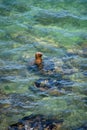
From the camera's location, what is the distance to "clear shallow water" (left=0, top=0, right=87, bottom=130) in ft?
19.3

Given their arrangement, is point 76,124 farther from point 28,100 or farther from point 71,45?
point 71,45

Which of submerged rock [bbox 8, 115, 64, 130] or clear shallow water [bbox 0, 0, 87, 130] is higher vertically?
clear shallow water [bbox 0, 0, 87, 130]

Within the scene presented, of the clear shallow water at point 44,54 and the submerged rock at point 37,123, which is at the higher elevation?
the clear shallow water at point 44,54

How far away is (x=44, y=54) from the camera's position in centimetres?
809

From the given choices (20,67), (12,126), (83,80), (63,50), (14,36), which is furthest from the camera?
(14,36)

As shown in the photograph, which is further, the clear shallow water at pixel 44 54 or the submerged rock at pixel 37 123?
the clear shallow water at pixel 44 54

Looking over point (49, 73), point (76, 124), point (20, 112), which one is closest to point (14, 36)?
point (49, 73)

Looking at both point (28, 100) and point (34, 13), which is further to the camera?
point (34, 13)

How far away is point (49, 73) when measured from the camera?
23.5ft

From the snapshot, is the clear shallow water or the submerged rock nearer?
the submerged rock

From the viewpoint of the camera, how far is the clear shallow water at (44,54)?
5.88 meters

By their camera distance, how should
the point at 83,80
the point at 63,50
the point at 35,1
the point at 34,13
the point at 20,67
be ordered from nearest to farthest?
the point at 83,80 < the point at 20,67 < the point at 63,50 < the point at 34,13 < the point at 35,1

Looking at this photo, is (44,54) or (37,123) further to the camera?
(44,54)

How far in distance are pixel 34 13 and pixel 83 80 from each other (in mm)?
4369
